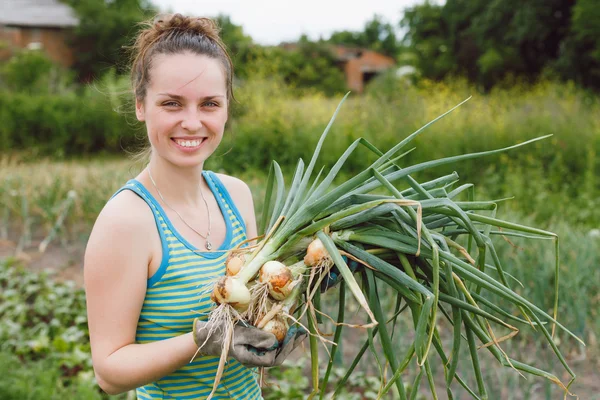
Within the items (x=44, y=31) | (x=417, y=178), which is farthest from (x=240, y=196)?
(x=44, y=31)

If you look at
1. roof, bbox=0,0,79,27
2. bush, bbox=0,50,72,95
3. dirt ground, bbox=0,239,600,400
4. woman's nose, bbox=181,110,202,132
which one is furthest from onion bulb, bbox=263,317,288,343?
roof, bbox=0,0,79,27

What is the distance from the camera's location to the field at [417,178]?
279cm

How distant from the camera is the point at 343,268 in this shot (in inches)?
45.4

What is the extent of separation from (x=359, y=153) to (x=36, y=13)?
20.5 m

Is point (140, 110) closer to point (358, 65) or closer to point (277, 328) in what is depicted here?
point (277, 328)

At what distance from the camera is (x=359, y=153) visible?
21.2 ft

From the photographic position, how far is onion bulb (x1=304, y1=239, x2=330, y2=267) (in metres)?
1.25

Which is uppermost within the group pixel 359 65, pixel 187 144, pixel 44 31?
pixel 44 31

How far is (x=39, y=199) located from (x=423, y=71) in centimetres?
1516

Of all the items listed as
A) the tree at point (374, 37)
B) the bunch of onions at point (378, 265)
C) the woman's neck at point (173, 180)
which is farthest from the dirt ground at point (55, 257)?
the tree at point (374, 37)

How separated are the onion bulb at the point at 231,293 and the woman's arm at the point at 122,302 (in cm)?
11

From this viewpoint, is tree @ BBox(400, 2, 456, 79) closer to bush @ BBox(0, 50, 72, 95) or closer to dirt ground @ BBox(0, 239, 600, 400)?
bush @ BBox(0, 50, 72, 95)

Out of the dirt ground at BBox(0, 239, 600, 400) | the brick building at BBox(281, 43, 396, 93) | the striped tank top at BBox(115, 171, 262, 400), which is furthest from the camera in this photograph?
the brick building at BBox(281, 43, 396, 93)

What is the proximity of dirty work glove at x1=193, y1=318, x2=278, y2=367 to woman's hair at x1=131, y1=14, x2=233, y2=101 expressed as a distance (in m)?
0.57
